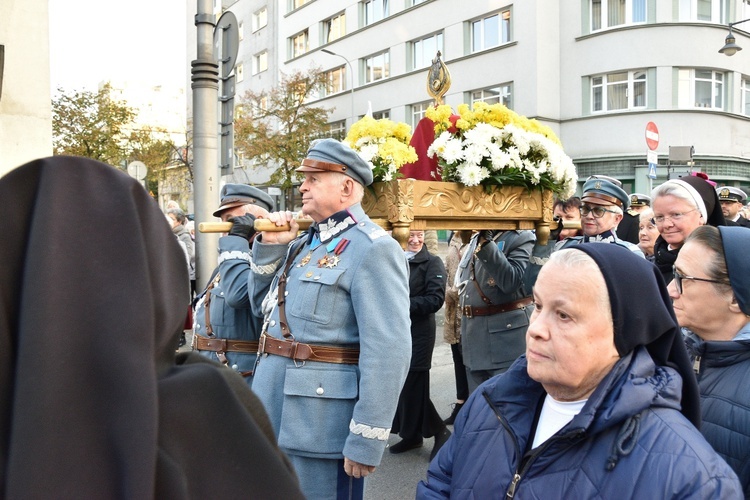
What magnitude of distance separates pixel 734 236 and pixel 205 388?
2.17 m

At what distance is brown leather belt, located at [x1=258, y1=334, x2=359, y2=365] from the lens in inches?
111

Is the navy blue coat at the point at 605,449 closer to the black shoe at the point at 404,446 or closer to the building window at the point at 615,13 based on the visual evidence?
the black shoe at the point at 404,446

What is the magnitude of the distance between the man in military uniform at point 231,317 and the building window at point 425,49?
2527 cm

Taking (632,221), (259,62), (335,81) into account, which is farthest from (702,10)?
(259,62)

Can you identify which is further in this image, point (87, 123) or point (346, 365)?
point (87, 123)

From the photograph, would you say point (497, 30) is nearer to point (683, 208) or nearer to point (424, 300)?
point (424, 300)

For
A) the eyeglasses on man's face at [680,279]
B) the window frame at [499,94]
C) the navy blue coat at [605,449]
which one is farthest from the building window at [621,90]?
the navy blue coat at [605,449]

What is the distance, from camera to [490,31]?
25.4 meters

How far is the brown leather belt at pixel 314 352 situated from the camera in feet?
9.27

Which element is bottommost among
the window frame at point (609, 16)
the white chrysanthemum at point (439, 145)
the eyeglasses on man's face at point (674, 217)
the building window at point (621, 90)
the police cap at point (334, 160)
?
the eyeglasses on man's face at point (674, 217)

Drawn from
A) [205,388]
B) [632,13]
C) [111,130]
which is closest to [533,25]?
[632,13]

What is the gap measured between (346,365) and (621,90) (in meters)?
22.9

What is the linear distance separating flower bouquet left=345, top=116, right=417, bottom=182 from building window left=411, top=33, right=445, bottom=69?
82.0 feet

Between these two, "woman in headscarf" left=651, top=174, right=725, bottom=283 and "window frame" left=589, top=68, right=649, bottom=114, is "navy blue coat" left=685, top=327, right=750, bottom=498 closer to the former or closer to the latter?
"woman in headscarf" left=651, top=174, right=725, bottom=283
